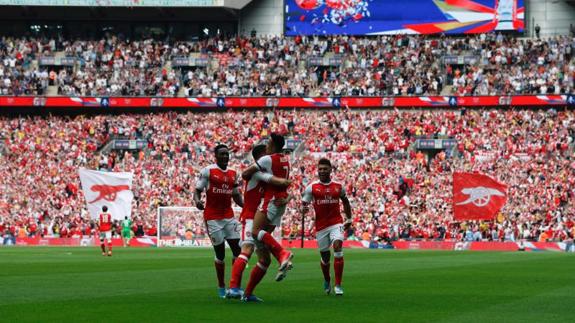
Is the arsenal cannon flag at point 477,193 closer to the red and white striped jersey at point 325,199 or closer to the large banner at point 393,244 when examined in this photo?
the large banner at point 393,244

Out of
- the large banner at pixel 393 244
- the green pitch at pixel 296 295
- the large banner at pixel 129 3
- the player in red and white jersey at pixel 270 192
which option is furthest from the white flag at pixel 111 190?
the player in red and white jersey at pixel 270 192

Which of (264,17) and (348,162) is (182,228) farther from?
(264,17)

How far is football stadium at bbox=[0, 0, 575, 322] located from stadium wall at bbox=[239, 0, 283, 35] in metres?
0.10

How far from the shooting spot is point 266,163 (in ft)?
57.4

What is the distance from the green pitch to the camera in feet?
49.9

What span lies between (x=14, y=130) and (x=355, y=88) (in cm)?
2264

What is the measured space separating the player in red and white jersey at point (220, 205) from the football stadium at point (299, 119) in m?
15.1

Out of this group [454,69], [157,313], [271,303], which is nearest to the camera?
[157,313]

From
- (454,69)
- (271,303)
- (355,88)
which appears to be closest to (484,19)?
(454,69)

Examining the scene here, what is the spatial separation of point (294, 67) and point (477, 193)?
92.7 feet

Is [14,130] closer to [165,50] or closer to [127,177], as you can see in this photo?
[165,50]

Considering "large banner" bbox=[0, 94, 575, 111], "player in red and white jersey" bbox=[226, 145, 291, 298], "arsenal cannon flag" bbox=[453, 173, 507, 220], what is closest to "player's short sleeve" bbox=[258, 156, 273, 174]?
"player in red and white jersey" bbox=[226, 145, 291, 298]

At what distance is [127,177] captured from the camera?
53281 mm

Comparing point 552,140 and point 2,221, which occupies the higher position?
point 552,140
